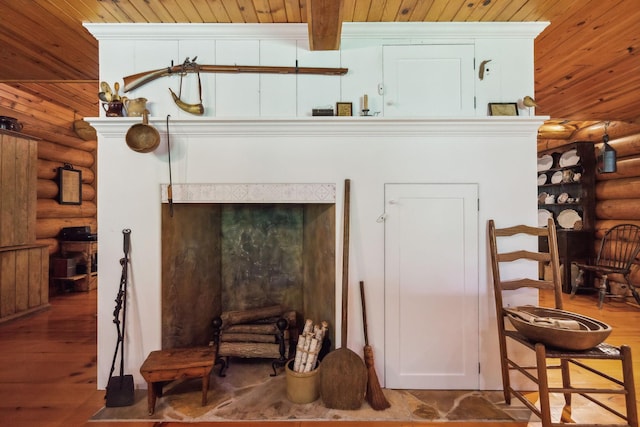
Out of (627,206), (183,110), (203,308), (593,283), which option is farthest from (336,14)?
(593,283)

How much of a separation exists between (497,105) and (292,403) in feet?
7.54

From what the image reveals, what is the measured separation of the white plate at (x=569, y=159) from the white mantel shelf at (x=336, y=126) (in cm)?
340

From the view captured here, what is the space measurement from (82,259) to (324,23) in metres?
4.59

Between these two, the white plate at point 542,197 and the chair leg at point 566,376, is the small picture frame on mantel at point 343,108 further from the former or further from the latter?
the white plate at point 542,197

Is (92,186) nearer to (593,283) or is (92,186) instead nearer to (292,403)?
A: (292,403)

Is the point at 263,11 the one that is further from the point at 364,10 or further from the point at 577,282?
the point at 577,282

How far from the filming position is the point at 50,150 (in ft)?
14.4

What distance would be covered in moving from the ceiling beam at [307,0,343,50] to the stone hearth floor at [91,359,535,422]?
2.19 m

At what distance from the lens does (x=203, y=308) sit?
2.43 meters

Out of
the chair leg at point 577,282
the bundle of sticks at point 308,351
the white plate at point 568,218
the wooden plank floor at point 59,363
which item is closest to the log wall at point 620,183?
the white plate at point 568,218

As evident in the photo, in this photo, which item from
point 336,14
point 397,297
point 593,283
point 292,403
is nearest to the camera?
point 336,14

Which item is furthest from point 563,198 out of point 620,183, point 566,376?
point 566,376

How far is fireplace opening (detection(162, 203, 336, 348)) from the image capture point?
217 centimetres

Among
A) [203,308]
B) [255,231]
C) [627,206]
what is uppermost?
[627,206]
